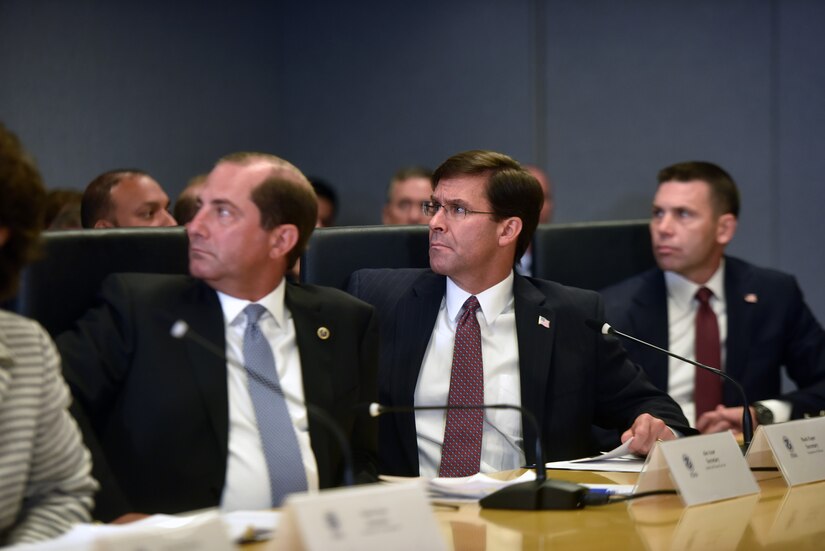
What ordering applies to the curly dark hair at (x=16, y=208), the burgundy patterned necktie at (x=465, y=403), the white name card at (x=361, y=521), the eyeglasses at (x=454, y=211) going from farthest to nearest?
the eyeglasses at (x=454, y=211), the burgundy patterned necktie at (x=465, y=403), the curly dark hair at (x=16, y=208), the white name card at (x=361, y=521)

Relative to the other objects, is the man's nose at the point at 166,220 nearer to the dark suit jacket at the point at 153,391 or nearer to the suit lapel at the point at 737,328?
the dark suit jacket at the point at 153,391

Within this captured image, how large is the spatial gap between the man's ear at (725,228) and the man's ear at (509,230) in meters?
1.18

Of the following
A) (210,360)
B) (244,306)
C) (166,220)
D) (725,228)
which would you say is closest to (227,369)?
(210,360)

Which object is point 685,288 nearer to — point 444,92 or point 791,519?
point 791,519

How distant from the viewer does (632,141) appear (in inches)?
242

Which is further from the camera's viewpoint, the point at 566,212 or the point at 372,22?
the point at 372,22

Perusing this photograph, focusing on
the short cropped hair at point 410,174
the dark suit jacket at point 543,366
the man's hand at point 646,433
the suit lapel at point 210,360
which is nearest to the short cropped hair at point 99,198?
the dark suit jacket at point 543,366

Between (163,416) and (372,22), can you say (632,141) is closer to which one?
(372,22)

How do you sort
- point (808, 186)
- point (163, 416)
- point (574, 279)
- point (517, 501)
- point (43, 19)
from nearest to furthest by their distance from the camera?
point (517, 501) → point (163, 416) → point (574, 279) → point (43, 19) → point (808, 186)


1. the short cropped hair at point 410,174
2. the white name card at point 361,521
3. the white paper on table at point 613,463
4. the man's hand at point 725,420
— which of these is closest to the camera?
the white name card at point 361,521

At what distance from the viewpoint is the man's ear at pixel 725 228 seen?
4.37m

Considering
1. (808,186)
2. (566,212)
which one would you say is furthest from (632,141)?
(808,186)

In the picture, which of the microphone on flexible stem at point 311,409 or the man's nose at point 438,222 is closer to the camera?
the microphone on flexible stem at point 311,409

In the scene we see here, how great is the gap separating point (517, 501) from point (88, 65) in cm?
399
